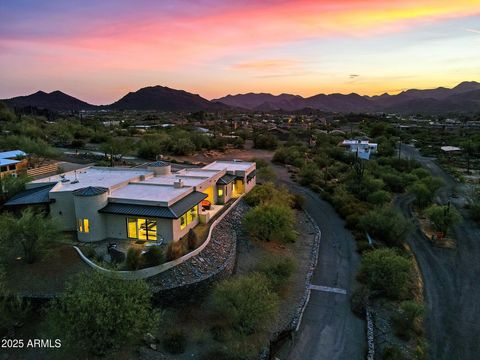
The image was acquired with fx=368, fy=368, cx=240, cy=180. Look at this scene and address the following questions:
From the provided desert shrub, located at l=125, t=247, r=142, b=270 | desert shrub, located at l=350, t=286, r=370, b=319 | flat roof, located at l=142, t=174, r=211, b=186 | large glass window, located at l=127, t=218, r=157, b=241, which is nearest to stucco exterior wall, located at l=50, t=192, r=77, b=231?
large glass window, located at l=127, t=218, r=157, b=241

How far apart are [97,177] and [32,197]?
5.39 meters

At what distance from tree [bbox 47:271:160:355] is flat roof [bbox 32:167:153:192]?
1146 cm

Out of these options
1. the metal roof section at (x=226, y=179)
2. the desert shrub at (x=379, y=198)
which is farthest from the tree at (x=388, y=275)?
the desert shrub at (x=379, y=198)

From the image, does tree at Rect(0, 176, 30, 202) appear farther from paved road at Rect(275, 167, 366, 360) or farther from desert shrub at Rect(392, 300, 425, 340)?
desert shrub at Rect(392, 300, 425, 340)

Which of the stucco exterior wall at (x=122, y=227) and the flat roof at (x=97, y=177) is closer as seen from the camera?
the stucco exterior wall at (x=122, y=227)

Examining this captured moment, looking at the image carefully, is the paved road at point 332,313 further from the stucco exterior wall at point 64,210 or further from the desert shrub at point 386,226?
the stucco exterior wall at point 64,210

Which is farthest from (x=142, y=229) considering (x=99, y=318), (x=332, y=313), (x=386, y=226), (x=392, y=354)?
(x=386, y=226)

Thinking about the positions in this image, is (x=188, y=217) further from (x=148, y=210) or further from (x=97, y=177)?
(x=97, y=177)

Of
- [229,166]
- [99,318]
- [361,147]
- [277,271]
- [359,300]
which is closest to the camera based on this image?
[99,318]

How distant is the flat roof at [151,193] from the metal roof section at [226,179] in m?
5.61

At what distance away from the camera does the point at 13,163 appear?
1448 inches

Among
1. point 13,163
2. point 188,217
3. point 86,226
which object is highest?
point 13,163

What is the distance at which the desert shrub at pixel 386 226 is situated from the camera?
2914 cm

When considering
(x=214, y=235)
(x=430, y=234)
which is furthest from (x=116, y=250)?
(x=430, y=234)
